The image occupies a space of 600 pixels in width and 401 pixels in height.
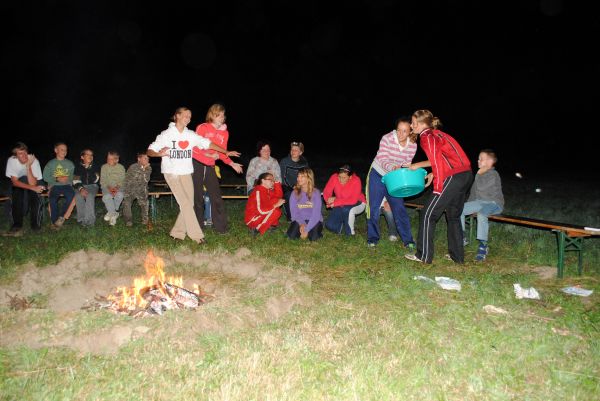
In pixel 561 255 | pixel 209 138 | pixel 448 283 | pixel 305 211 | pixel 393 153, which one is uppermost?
pixel 209 138

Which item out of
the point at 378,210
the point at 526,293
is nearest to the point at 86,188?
the point at 378,210

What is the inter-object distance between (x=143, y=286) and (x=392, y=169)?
3.84m

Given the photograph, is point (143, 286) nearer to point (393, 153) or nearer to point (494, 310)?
point (494, 310)

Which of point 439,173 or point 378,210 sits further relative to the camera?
point 378,210

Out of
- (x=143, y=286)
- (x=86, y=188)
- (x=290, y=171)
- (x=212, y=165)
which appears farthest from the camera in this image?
(x=290, y=171)

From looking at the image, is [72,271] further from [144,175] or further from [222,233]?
[144,175]

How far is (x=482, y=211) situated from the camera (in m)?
6.69

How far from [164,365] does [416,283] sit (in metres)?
2.94

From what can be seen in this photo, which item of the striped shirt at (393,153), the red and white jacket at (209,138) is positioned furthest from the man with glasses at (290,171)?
the striped shirt at (393,153)

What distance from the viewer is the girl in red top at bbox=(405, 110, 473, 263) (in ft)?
19.0

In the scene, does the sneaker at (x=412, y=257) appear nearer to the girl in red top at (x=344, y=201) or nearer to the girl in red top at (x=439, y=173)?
the girl in red top at (x=439, y=173)

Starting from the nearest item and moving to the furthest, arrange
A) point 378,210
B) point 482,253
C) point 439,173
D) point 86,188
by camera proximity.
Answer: point 439,173 → point 482,253 → point 378,210 → point 86,188

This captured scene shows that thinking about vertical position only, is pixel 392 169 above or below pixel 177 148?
below

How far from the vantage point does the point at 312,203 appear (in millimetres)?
7703
